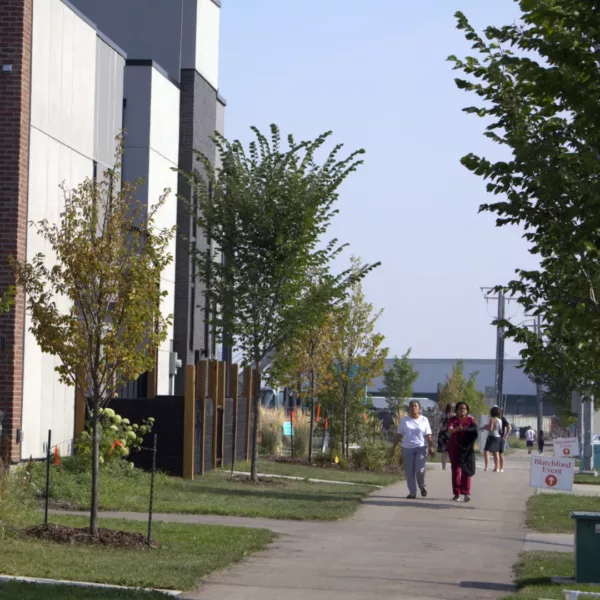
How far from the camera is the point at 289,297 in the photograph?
2248cm

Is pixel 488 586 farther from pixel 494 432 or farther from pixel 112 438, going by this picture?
pixel 494 432

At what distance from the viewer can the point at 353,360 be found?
Answer: 32562mm

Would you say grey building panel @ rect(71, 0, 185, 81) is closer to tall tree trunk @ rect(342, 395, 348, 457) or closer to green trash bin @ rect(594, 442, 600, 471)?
tall tree trunk @ rect(342, 395, 348, 457)

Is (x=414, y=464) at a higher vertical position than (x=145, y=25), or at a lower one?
lower

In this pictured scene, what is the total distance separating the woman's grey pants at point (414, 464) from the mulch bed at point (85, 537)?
8.42m

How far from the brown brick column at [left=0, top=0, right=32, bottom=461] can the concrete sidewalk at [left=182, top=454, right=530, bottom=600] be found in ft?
18.4

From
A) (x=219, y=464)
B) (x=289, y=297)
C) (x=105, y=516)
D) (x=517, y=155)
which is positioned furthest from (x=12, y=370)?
(x=517, y=155)

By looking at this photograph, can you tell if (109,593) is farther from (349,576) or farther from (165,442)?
(165,442)

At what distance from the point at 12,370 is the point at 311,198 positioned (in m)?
6.45

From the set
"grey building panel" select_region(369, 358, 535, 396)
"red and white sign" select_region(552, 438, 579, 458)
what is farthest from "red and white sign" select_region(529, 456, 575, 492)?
"grey building panel" select_region(369, 358, 535, 396)

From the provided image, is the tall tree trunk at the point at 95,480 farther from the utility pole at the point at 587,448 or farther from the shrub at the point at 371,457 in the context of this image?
the utility pole at the point at 587,448

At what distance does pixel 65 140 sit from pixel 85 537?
34.0 feet

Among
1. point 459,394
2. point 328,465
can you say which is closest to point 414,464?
point 328,465


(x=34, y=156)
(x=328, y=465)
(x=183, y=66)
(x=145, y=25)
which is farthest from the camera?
(x=145, y=25)
